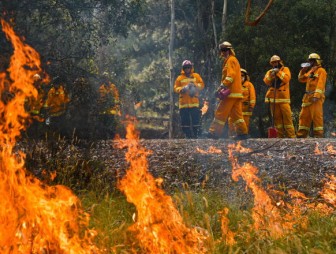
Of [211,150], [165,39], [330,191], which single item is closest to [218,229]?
[330,191]

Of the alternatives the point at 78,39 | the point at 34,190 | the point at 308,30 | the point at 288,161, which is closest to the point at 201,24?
the point at 308,30

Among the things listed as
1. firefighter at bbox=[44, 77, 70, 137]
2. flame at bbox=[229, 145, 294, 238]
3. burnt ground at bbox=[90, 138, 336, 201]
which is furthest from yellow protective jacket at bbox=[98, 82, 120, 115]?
flame at bbox=[229, 145, 294, 238]

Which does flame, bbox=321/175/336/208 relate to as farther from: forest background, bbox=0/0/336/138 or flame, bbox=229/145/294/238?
forest background, bbox=0/0/336/138

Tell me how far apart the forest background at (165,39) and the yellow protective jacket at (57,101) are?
0.52 feet

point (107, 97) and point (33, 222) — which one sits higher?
point (107, 97)

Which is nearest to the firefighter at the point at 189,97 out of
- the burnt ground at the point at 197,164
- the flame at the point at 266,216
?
the burnt ground at the point at 197,164

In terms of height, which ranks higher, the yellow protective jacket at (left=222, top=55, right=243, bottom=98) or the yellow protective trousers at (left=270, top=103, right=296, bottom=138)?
the yellow protective jacket at (left=222, top=55, right=243, bottom=98)

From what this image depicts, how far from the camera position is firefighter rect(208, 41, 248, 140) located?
948 cm

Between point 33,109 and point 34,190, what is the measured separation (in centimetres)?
503

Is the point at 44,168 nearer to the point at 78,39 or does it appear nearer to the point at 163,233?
the point at 163,233

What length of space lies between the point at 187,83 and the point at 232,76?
233 cm

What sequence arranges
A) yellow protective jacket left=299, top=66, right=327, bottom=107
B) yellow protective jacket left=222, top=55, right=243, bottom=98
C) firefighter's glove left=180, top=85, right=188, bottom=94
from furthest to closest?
firefighter's glove left=180, top=85, right=188, bottom=94 → yellow protective jacket left=299, top=66, right=327, bottom=107 → yellow protective jacket left=222, top=55, right=243, bottom=98

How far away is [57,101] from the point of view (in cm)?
881

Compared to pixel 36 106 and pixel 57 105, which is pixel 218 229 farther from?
pixel 36 106
